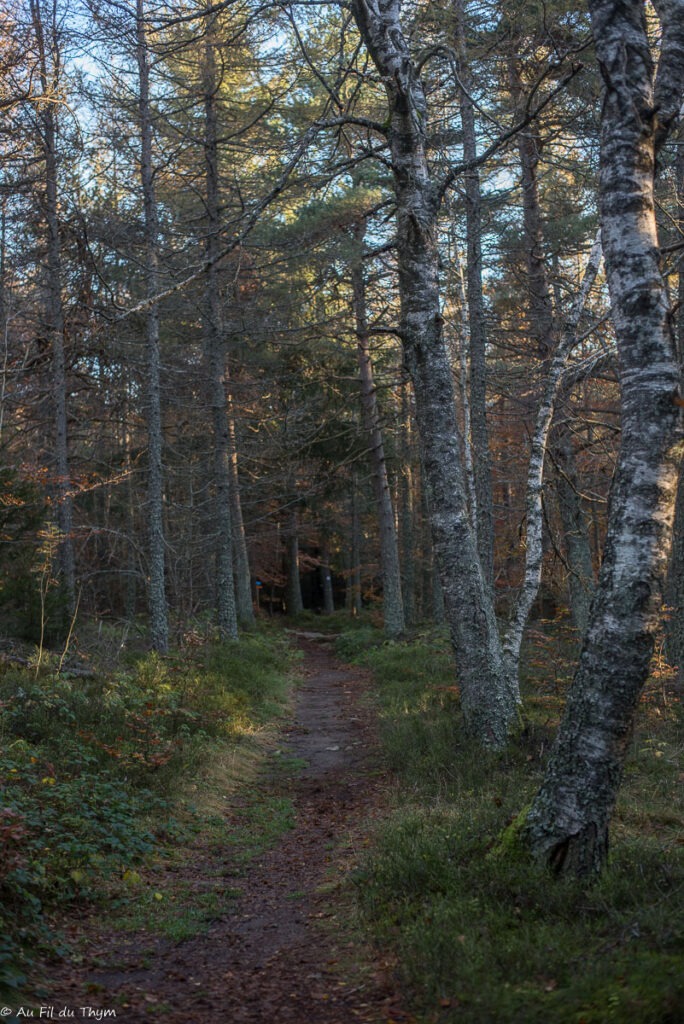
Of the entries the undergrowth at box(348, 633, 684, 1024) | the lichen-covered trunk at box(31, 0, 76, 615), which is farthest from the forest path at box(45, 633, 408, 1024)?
the lichen-covered trunk at box(31, 0, 76, 615)

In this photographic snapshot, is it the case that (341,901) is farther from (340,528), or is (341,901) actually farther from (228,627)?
(340,528)

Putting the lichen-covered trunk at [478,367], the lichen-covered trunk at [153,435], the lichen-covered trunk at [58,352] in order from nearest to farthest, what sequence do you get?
the lichen-covered trunk at [478,367] → the lichen-covered trunk at [58,352] → the lichen-covered trunk at [153,435]

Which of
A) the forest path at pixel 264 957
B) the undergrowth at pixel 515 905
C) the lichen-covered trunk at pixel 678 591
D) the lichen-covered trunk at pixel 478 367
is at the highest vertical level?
the lichen-covered trunk at pixel 478 367

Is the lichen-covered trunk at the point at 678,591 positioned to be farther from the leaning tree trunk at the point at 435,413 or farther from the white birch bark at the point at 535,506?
the leaning tree trunk at the point at 435,413

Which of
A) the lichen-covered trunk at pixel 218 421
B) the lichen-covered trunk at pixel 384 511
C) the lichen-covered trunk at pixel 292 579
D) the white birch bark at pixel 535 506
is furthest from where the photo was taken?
the lichen-covered trunk at pixel 292 579

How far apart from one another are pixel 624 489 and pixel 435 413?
13.1ft

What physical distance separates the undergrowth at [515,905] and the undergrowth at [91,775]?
6.68ft

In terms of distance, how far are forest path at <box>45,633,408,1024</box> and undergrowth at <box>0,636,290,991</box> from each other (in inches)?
16.4

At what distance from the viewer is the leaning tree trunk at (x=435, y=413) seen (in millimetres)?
8484

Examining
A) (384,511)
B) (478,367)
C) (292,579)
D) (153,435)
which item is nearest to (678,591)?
(478,367)

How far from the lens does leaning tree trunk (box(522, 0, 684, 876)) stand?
4660mm

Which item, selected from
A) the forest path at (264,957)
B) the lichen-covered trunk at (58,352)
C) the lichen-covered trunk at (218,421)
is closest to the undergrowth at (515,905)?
the forest path at (264,957)

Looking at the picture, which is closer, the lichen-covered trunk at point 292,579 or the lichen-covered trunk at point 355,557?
the lichen-covered trunk at point 355,557

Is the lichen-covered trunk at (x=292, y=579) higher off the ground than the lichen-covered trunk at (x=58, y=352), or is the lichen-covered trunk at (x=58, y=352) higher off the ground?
the lichen-covered trunk at (x=58, y=352)
